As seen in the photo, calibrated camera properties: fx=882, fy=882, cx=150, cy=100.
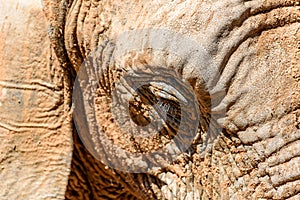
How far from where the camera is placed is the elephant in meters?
1.60

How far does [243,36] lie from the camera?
1.62 metres

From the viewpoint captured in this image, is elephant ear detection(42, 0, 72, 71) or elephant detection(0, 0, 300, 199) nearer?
elephant detection(0, 0, 300, 199)

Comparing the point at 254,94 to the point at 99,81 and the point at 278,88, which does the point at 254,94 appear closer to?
the point at 278,88

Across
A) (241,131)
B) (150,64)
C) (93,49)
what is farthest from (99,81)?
(241,131)

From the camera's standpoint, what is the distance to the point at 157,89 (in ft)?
5.79

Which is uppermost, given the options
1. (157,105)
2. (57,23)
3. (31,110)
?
(57,23)

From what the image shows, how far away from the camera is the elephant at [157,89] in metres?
1.60

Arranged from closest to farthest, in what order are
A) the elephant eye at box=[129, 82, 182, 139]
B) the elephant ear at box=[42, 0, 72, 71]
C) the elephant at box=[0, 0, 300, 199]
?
the elephant at box=[0, 0, 300, 199] < the elephant eye at box=[129, 82, 182, 139] < the elephant ear at box=[42, 0, 72, 71]

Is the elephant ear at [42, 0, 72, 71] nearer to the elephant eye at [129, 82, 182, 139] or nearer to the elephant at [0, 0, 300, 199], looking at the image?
the elephant at [0, 0, 300, 199]

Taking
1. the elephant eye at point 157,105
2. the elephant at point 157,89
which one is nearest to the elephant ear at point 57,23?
the elephant at point 157,89

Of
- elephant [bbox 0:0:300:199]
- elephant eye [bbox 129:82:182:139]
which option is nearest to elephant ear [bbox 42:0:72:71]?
elephant [bbox 0:0:300:199]

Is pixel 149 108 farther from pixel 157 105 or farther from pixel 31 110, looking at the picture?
pixel 31 110

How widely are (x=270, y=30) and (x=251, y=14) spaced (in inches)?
1.8

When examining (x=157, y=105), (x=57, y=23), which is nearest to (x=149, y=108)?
(x=157, y=105)
